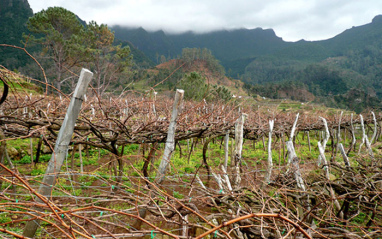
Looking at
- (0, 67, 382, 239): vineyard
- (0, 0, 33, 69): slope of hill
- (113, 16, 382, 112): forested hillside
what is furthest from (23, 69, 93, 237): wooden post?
(0, 0, 33, 69): slope of hill

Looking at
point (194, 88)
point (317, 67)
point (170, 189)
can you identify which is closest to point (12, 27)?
point (194, 88)

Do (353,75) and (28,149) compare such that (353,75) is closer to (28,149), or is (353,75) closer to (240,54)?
(28,149)

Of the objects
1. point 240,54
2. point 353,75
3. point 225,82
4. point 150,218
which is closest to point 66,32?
point 150,218

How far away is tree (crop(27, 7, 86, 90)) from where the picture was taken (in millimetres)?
20219

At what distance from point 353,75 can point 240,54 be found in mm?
133384

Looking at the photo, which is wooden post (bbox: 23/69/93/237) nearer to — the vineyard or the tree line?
the vineyard

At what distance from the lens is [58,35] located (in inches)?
807

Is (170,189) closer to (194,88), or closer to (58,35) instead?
(194,88)

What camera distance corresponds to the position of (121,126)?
277 centimetres

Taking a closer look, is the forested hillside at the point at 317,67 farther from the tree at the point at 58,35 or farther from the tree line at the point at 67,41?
the tree at the point at 58,35

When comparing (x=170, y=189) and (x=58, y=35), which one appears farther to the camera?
(x=58, y=35)

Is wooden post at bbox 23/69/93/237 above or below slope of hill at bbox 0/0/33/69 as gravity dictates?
below

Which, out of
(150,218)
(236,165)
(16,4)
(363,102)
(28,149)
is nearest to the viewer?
(236,165)

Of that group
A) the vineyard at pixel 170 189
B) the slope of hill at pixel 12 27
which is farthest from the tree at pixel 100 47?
the vineyard at pixel 170 189
